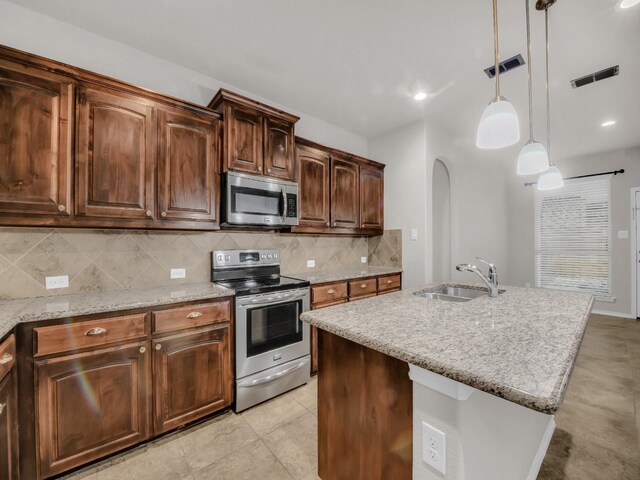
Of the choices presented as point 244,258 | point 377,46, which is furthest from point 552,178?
point 244,258

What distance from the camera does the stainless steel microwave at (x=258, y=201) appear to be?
2.26 meters

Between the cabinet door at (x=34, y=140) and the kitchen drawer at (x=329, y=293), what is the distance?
184 centimetres

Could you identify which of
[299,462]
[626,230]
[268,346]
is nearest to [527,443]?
[299,462]

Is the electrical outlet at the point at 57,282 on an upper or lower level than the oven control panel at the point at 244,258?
lower

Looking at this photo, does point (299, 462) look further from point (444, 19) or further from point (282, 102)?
point (282, 102)

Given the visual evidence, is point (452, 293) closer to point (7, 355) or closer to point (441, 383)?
point (441, 383)

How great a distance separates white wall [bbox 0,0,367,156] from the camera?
5.86 feet

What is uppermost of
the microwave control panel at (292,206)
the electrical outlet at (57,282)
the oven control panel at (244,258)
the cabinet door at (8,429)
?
the microwave control panel at (292,206)

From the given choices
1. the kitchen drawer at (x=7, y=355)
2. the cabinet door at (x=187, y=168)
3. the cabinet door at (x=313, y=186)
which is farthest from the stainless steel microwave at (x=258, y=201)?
the kitchen drawer at (x=7, y=355)

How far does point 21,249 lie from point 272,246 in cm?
180

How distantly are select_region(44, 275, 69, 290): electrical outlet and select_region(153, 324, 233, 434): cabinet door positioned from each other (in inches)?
30.5

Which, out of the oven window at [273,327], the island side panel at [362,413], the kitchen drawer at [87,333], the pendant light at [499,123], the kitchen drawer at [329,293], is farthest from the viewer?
the kitchen drawer at [329,293]

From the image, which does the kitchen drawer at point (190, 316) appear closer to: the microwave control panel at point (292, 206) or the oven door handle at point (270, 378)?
the oven door handle at point (270, 378)

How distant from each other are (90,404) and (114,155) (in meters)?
1.48
